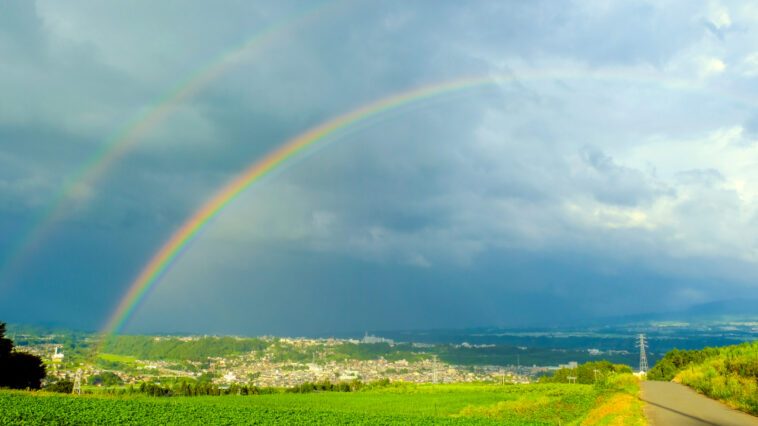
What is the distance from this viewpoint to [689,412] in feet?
52.9

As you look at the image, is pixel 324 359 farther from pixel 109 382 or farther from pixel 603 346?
pixel 603 346

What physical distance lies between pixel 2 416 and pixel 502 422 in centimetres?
2042

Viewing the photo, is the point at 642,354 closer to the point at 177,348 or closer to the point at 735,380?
the point at 735,380

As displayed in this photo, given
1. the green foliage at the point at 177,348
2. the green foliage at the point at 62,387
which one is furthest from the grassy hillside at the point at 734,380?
the green foliage at the point at 177,348

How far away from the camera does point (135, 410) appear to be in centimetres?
2286

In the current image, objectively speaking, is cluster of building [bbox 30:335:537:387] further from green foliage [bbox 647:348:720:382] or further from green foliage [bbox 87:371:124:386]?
green foliage [bbox 647:348:720:382]

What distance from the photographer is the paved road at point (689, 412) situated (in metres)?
14.1

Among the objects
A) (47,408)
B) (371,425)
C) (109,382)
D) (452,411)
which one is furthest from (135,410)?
(109,382)

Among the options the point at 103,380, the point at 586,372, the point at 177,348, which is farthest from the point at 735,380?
the point at 177,348

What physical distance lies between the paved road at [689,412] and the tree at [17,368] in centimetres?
5234

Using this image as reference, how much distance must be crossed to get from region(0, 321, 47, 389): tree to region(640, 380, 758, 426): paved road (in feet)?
172

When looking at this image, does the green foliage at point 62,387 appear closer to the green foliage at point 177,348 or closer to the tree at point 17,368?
the tree at point 17,368

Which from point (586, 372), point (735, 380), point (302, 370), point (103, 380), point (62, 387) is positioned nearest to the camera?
point (735, 380)

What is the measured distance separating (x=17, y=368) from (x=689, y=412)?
55.4 meters
